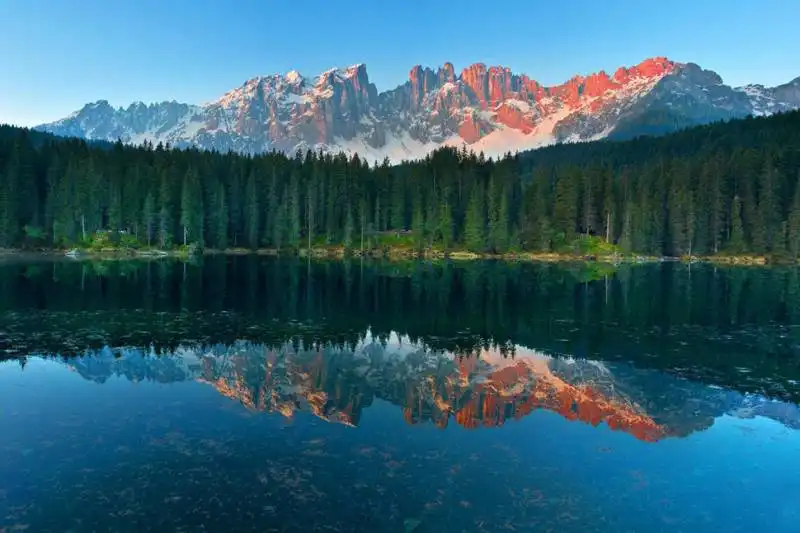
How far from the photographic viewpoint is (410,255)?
454ft

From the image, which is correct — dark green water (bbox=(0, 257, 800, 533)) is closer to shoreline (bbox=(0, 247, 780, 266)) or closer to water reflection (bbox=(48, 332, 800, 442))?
water reflection (bbox=(48, 332, 800, 442))

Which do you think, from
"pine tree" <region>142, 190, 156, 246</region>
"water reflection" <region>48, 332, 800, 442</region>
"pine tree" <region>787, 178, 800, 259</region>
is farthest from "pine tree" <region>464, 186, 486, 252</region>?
"water reflection" <region>48, 332, 800, 442</region>

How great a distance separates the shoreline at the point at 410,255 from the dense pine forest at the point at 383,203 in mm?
2735

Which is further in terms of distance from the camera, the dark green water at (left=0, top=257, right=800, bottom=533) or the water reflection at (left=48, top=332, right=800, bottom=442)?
the water reflection at (left=48, top=332, right=800, bottom=442)

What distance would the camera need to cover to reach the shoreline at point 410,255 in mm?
114325

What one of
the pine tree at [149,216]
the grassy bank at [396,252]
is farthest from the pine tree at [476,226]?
the pine tree at [149,216]

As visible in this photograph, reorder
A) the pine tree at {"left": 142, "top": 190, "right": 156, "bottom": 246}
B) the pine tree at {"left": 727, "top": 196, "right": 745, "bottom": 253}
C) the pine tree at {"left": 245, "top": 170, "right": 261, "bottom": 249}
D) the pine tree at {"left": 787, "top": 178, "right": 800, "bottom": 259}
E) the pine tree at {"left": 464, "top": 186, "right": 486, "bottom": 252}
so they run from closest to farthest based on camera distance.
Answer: the pine tree at {"left": 787, "top": 178, "right": 800, "bottom": 259}
the pine tree at {"left": 142, "top": 190, "right": 156, "bottom": 246}
the pine tree at {"left": 727, "top": 196, "right": 745, "bottom": 253}
the pine tree at {"left": 464, "top": 186, "right": 486, "bottom": 252}
the pine tree at {"left": 245, "top": 170, "right": 261, "bottom": 249}

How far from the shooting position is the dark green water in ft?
44.7

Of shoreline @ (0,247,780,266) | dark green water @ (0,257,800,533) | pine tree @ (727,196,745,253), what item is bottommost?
dark green water @ (0,257,800,533)

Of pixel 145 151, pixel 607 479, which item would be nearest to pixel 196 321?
pixel 607 479

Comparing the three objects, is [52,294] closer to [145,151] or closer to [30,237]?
[30,237]

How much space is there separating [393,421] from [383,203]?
135545 millimetres

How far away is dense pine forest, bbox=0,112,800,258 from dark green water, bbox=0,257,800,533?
9185cm

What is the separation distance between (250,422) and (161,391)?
6.07 meters
